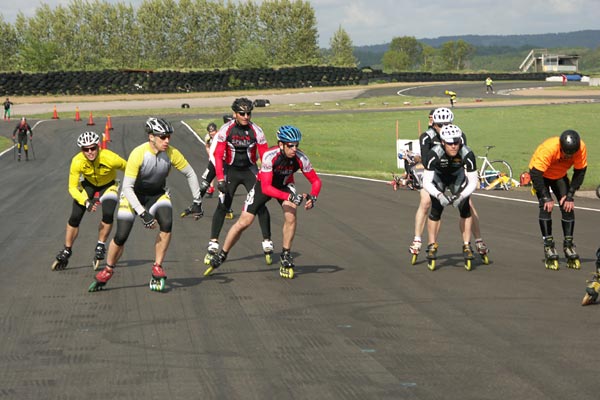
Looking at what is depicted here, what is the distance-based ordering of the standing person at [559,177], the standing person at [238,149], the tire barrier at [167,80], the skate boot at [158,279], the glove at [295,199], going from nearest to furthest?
1. the skate boot at [158,279]
2. the glove at [295,199]
3. the standing person at [559,177]
4. the standing person at [238,149]
5. the tire barrier at [167,80]

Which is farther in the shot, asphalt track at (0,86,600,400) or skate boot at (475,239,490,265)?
skate boot at (475,239,490,265)

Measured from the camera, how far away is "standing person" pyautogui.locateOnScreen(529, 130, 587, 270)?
11.3 meters

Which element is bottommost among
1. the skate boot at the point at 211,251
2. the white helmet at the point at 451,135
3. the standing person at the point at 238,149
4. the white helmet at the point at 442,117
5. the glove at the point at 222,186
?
the skate boot at the point at 211,251

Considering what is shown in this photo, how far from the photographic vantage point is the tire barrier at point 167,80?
7219 cm

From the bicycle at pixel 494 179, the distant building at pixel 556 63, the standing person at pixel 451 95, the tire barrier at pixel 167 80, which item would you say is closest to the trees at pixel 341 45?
the distant building at pixel 556 63

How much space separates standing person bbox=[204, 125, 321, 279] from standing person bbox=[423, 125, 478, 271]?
5.25ft

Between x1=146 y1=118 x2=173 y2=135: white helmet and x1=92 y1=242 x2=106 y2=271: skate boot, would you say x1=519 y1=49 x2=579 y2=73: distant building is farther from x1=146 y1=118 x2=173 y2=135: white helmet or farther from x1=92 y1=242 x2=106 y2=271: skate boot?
x1=146 y1=118 x2=173 y2=135: white helmet

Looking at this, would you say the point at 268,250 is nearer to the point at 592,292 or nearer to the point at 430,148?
Result: the point at 430,148

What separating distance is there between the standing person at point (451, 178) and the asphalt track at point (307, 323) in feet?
1.83

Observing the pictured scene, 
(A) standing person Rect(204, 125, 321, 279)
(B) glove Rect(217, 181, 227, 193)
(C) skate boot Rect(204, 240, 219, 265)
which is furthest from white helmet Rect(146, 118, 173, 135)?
(B) glove Rect(217, 181, 227, 193)

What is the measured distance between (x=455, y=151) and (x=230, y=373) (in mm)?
5296

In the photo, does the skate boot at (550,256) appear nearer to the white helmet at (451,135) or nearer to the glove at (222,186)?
the white helmet at (451,135)

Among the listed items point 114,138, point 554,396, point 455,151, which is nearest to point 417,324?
point 554,396

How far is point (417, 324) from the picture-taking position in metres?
8.47
